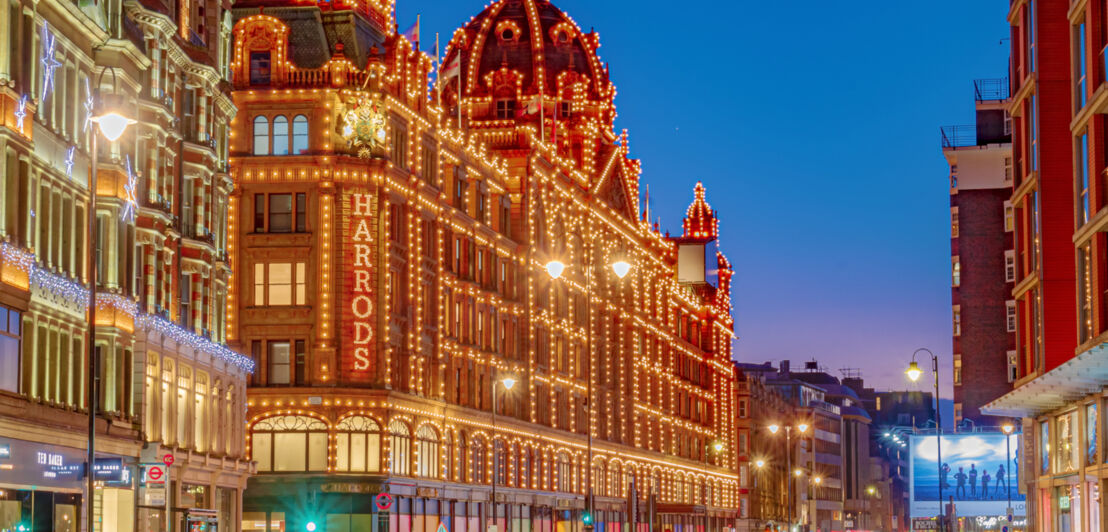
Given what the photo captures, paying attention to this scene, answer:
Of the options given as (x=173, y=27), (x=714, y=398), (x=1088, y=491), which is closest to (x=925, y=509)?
(x=1088, y=491)

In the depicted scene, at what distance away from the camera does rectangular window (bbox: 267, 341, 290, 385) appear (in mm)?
76875

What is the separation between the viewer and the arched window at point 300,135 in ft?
254

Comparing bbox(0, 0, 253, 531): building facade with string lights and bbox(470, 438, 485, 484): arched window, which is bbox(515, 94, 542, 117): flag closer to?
bbox(470, 438, 485, 484): arched window

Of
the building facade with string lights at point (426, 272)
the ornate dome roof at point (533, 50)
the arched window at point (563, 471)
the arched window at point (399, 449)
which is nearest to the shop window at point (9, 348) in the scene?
the building facade with string lights at point (426, 272)

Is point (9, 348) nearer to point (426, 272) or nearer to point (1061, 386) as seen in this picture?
point (1061, 386)

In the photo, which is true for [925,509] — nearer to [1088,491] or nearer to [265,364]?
[265,364]

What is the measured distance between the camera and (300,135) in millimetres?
77375

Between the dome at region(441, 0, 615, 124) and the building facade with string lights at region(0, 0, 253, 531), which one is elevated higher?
the dome at region(441, 0, 615, 124)

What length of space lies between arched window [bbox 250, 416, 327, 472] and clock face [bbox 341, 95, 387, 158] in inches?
452

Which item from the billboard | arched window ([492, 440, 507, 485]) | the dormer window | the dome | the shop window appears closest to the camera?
the shop window

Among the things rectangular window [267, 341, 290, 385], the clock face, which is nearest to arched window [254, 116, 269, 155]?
the clock face

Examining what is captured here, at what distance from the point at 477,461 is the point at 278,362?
16360 millimetres

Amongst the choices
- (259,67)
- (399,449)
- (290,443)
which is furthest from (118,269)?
(399,449)

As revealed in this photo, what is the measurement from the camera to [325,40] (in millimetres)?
79000
